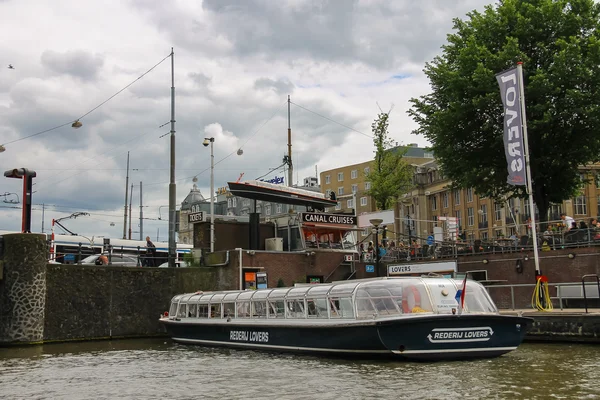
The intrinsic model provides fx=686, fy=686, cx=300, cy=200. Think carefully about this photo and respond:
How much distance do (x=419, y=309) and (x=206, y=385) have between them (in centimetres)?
669

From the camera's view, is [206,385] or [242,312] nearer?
[206,385]

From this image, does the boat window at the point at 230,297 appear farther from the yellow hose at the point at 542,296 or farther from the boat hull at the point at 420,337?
the yellow hose at the point at 542,296

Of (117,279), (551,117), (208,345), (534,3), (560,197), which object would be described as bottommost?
(208,345)

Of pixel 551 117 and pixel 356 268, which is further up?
pixel 551 117

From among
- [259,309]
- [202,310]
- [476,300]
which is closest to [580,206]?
[202,310]

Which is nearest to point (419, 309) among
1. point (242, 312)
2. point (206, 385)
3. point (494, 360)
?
point (494, 360)

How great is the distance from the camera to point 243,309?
26141 millimetres

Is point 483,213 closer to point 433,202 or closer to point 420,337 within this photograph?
point 433,202

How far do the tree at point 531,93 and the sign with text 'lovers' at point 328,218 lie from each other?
22.1 feet

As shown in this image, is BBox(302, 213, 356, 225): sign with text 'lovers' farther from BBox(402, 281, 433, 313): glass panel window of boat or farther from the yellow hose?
BBox(402, 281, 433, 313): glass panel window of boat

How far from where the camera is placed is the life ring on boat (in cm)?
1975

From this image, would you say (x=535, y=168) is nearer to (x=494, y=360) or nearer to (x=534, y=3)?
(x=534, y=3)

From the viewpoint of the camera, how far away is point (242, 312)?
85.9ft

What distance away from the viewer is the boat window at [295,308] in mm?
23202
